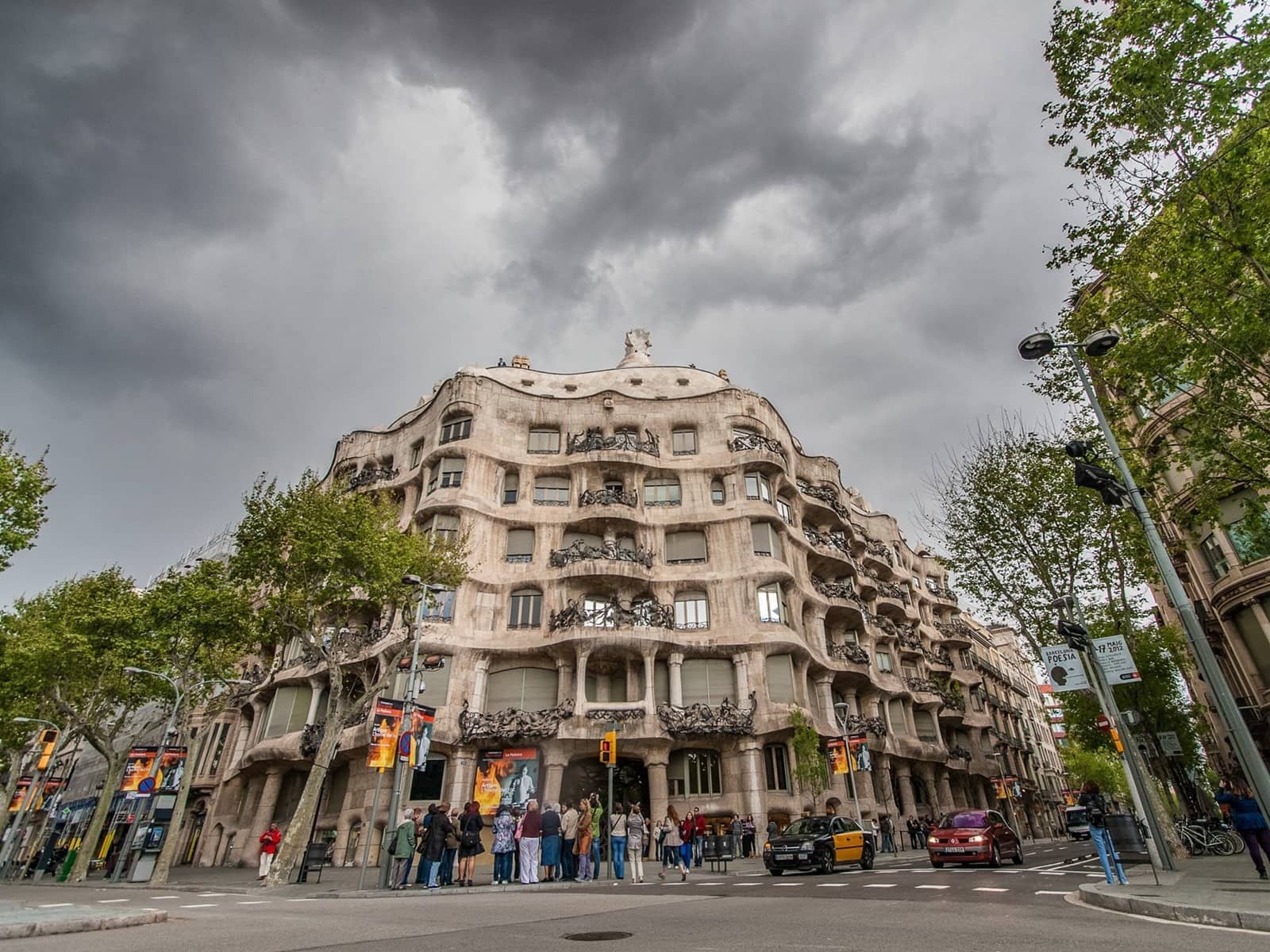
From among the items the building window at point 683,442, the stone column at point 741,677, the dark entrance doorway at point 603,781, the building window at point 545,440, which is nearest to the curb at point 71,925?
the dark entrance doorway at point 603,781

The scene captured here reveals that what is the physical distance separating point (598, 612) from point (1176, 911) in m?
22.7

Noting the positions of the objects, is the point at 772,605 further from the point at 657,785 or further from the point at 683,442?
the point at 683,442

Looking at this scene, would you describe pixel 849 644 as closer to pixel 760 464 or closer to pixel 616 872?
pixel 760 464

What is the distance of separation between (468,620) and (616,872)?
13516mm

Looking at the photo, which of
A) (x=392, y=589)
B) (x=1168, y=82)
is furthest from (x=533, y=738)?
(x=1168, y=82)

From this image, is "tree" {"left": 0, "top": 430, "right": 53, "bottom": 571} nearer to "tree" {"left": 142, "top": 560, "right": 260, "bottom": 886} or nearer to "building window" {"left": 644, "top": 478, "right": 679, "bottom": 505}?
"tree" {"left": 142, "top": 560, "right": 260, "bottom": 886}

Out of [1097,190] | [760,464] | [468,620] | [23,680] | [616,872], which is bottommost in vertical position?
[616,872]

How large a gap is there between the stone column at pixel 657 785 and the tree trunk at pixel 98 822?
1900 centimetres

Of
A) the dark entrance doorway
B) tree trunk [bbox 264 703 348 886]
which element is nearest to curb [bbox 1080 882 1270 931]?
tree trunk [bbox 264 703 348 886]

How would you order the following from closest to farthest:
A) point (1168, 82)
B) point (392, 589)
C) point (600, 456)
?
point (1168, 82), point (392, 589), point (600, 456)

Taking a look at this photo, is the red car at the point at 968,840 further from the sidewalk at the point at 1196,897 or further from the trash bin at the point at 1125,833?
the trash bin at the point at 1125,833

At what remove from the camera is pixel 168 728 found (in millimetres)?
24781

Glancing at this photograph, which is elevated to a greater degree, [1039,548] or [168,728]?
[1039,548]

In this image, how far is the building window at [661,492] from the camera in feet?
113
